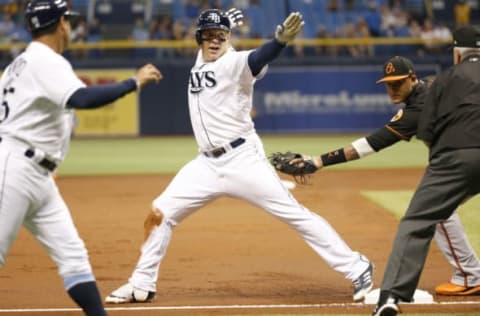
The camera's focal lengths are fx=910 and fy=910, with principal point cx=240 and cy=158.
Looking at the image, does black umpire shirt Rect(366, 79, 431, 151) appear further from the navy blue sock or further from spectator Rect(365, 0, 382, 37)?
spectator Rect(365, 0, 382, 37)

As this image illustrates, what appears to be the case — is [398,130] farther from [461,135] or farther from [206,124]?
[206,124]

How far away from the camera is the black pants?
20.1 ft

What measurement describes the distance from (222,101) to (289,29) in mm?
919

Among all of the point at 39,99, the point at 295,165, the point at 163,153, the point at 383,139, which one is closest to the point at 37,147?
the point at 39,99

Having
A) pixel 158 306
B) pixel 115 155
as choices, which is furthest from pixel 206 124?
pixel 115 155

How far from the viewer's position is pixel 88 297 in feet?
18.6

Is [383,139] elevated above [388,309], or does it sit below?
above

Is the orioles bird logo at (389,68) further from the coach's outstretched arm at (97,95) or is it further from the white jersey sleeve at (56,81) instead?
the white jersey sleeve at (56,81)

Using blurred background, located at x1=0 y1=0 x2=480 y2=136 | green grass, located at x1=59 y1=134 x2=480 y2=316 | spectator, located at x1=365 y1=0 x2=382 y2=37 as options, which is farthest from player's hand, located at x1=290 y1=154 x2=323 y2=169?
spectator, located at x1=365 y1=0 x2=382 y2=37

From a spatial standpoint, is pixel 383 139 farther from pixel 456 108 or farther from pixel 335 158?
pixel 456 108

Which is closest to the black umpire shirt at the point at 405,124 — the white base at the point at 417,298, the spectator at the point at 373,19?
the white base at the point at 417,298

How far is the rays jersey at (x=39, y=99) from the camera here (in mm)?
5434

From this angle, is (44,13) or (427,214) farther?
(427,214)

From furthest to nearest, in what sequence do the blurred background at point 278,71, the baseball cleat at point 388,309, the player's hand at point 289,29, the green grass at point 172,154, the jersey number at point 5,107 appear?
the blurred background at point 278,71
the green grass at point 172,154
the player's hand at point 289,29
the baseball cleat at point 388,309
the jersey number at point 5,107
